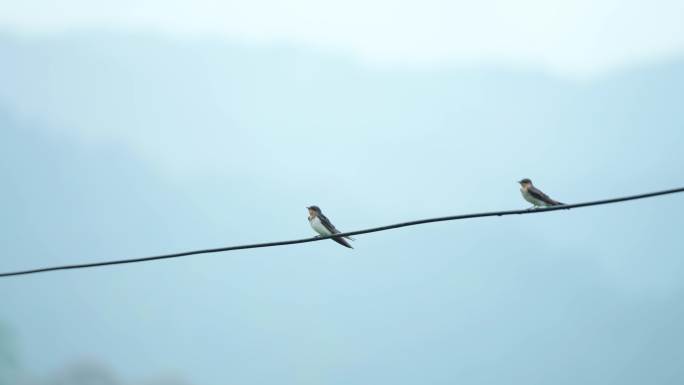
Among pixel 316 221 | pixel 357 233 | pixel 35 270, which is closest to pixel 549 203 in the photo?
pixel 316 221

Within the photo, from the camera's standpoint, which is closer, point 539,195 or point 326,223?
point 539,195

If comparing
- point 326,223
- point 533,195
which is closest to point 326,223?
point 326,223

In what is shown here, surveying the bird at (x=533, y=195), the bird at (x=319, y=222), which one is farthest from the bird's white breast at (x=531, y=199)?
the bird at (x=319, y=222)

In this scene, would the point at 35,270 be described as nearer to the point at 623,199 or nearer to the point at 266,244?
the point at 266,244

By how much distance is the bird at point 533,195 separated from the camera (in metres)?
8.73

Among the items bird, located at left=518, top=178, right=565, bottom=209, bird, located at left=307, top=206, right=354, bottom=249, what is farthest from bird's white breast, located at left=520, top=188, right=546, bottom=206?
bird, located at left=307, top=206, right=354, bottom=249

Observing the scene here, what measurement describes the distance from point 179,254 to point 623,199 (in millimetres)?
2738

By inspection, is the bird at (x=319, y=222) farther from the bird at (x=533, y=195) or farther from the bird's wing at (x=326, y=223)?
the bird at (x=533, y=195)

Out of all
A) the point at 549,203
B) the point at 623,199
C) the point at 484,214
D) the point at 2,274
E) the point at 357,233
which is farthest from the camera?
the point at 549,203

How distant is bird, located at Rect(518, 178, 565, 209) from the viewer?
873 cm

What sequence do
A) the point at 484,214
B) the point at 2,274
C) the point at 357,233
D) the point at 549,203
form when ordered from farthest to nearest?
the point at 549,203 < the point at 2,274 < the point at 357,233 < the point at 484,214

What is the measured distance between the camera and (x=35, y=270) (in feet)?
19.4

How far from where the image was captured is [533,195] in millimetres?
8914

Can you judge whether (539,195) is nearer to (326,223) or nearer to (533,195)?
(533,195)
